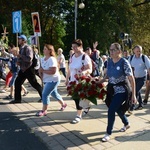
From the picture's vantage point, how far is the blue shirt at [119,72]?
542cm

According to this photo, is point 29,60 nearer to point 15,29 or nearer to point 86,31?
point 15,29

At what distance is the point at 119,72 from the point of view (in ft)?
17.9

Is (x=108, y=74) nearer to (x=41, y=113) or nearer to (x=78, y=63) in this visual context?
(x=78, y=63)

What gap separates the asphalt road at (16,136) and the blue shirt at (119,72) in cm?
167

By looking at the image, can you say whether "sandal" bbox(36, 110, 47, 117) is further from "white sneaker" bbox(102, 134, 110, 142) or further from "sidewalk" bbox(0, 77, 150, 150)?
"white sneaker" bbox(102, 134, 110, 142)

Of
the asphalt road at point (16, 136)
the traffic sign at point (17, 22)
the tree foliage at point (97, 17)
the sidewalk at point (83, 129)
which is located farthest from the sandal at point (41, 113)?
the tree foliage at point (97, 17)

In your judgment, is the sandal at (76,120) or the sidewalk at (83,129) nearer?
the sidewalk at (83,129)

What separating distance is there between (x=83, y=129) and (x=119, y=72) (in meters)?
1.47

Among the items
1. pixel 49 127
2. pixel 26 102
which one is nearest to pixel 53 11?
pixel 26 102

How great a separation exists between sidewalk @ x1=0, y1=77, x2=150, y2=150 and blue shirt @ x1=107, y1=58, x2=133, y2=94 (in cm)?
93

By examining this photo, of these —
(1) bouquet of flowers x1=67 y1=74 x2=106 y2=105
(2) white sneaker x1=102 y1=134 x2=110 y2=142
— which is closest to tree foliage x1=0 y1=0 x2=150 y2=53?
(1) bouquet of flowers x1=67 y1=74 x2=106 y2=105

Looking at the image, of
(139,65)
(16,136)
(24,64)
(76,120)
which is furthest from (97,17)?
(16,136)

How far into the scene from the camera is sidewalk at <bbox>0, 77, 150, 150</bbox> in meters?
5.26

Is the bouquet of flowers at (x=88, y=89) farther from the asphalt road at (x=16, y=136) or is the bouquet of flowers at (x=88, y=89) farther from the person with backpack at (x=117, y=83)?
the asphalt road at (x=16, y=136)
